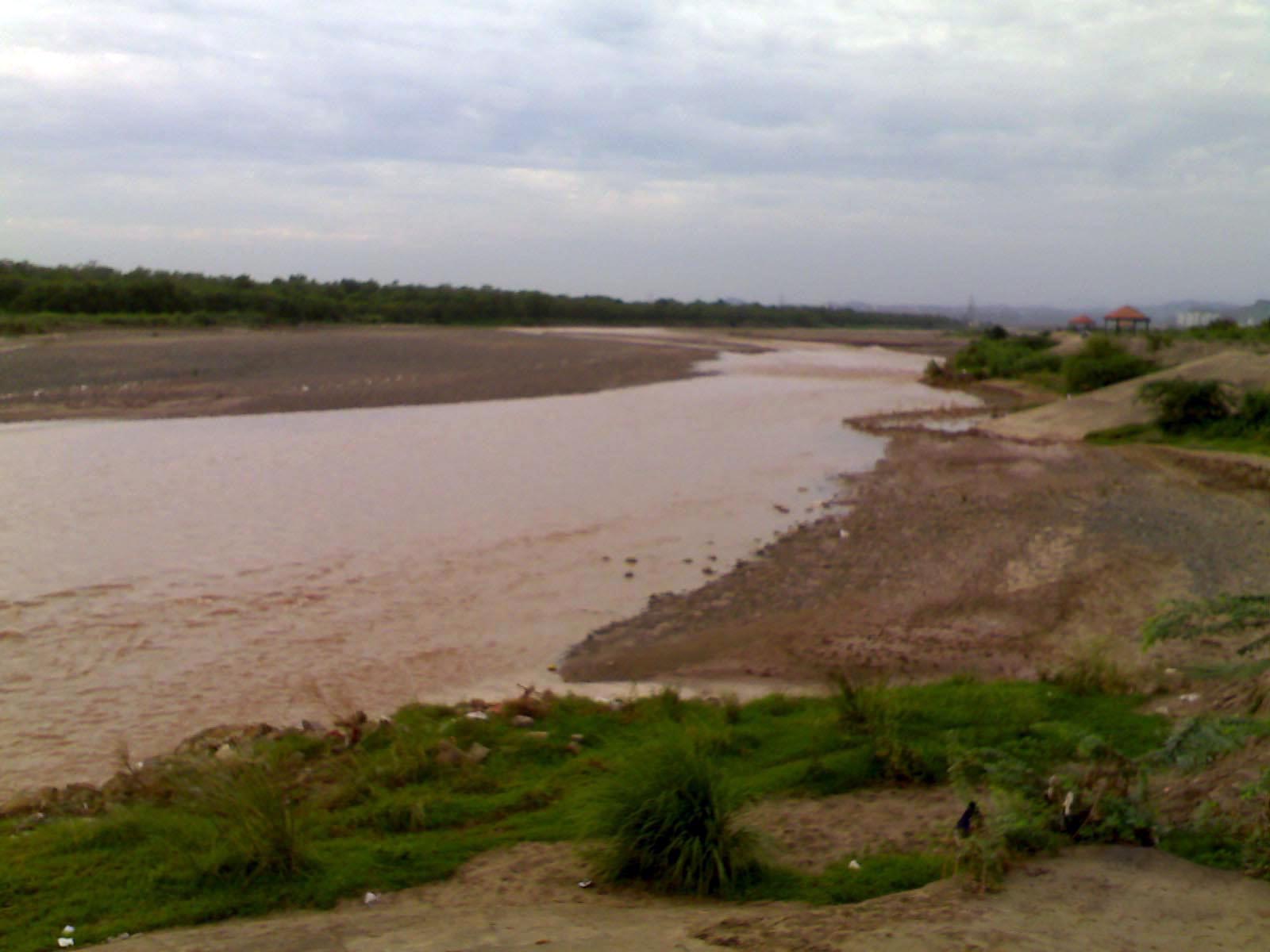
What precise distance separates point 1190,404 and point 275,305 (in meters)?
46.8

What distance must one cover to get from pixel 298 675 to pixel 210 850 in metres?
4.44

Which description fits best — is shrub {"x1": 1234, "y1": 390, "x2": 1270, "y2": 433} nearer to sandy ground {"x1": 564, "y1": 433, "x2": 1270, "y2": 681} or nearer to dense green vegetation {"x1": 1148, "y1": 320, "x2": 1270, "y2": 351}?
sandy ground {"x1": 564, "y1": 433, "x2": 1270, "y2": 681}

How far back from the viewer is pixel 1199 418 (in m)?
23.8

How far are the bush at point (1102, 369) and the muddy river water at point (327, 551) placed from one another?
361 inches

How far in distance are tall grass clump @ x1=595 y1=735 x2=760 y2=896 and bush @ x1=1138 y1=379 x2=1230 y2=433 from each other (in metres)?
21.8

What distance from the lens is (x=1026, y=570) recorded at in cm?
1275

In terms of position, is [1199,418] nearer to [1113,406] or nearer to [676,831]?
[1113,406]

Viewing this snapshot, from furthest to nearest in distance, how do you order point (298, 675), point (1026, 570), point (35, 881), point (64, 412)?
point (64, 412) → point (1026, 570) → point (298, 675) → point (35, 881)

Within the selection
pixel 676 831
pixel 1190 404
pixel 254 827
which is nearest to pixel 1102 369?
pixel 1190 404

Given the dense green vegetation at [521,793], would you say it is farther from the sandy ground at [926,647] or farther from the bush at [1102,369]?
the bush at [1102,369]

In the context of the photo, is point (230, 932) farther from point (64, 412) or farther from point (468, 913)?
point (64, 412)

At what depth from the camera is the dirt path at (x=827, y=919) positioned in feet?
13.1

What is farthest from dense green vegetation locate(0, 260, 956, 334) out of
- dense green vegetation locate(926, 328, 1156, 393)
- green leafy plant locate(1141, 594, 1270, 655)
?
green leafy plant locate(1141, 594, 1270, 655)

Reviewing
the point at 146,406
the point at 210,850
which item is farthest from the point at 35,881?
the point at 146,406
